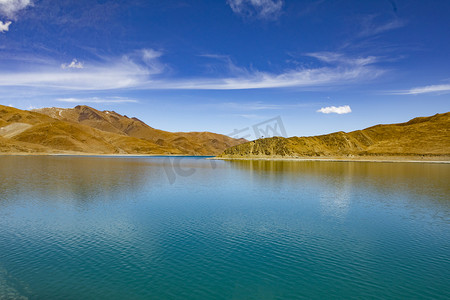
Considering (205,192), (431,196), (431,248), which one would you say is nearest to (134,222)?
(205,192)

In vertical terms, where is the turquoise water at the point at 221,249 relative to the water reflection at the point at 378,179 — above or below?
below

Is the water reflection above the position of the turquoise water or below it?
above

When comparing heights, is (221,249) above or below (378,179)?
below

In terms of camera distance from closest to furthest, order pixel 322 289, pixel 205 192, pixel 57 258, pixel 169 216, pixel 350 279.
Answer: pixel 322 289, pixel 350 279, pixel 57 258, pixel 169 216, pixel 205 192

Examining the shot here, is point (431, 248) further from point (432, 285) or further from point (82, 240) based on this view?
point (82, 240)

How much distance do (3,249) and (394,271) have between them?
24.8 metres

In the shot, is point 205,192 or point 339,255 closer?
point 339,255

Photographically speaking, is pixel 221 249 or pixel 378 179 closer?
pixel 221 249

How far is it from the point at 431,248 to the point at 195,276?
56.5 ft

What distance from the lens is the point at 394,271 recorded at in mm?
16547

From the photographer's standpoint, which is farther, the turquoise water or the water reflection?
the water reflection

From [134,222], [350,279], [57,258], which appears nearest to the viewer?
[350,279]

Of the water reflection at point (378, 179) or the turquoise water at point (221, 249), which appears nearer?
the turquoise water at point (221, 249)

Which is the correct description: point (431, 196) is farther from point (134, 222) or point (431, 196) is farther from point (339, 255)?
point (134, 222)
